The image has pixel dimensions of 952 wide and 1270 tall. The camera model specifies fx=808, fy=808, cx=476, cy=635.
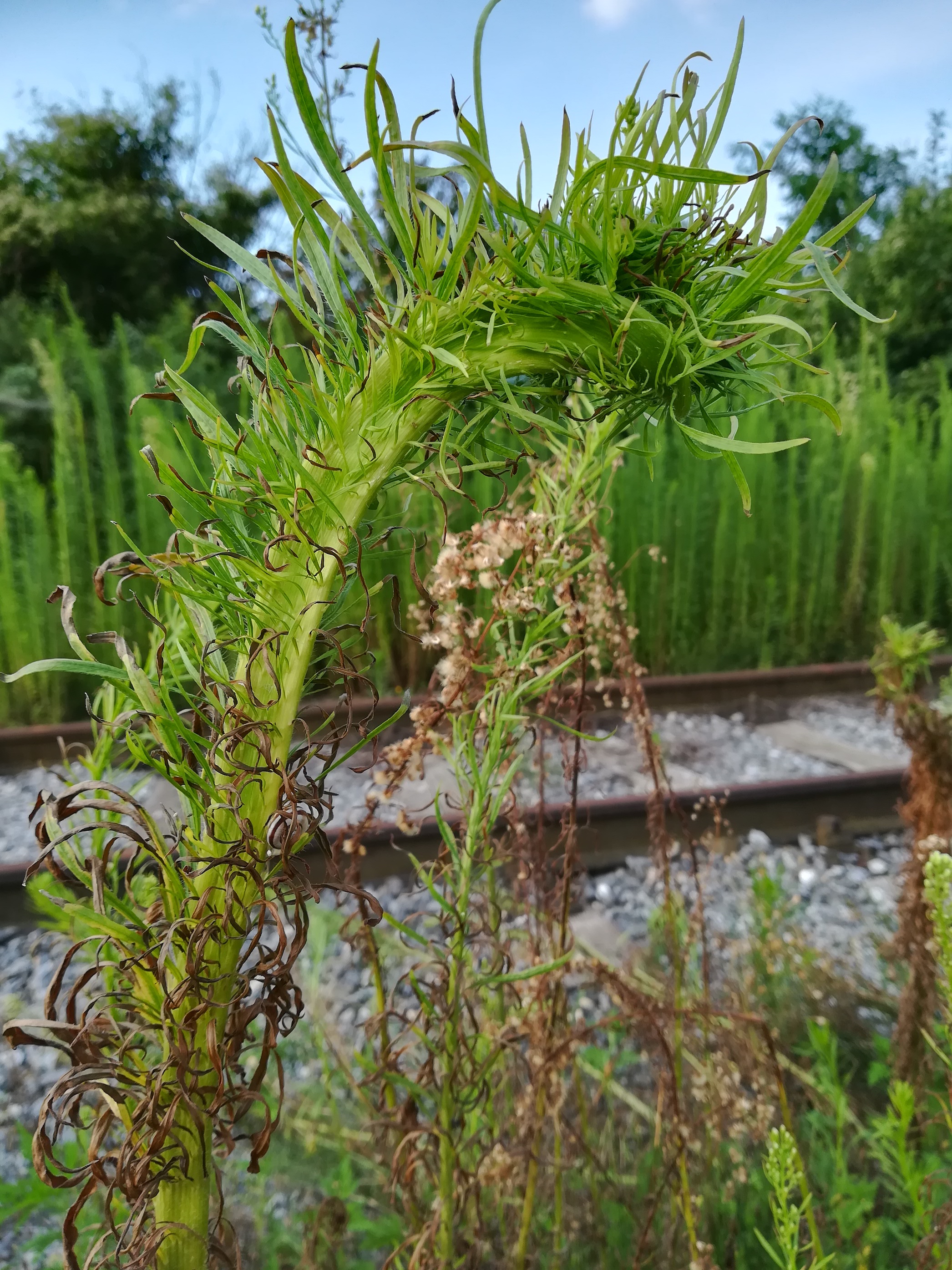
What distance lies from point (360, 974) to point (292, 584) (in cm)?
172

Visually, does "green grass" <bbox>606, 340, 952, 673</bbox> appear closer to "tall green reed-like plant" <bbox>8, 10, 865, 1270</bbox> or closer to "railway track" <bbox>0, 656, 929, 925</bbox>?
"railway track" <bbox>0, 656, 929, 925</bbox>

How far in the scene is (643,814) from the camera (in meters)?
2.44

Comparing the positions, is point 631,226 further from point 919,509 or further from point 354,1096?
point 919,509

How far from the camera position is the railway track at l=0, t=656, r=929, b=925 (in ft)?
7.10

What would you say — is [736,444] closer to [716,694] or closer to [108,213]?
[716,694]

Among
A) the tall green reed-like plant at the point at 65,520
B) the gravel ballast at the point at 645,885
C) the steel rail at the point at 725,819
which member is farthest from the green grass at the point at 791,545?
the tall green reed-like plant at the point at 65,520

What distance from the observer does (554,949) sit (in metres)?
0.94

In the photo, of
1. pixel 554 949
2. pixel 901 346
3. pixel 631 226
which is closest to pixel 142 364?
pixel 554 949

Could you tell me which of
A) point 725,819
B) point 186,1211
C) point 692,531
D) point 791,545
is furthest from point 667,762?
point 186,1211

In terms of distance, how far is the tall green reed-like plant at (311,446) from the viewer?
1.09 ft

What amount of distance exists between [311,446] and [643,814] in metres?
2.25

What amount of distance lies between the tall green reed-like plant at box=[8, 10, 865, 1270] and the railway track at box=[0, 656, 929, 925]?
1.25m

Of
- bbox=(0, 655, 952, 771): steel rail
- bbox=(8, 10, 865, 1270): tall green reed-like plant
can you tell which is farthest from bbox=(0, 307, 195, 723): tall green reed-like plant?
bbox=(8, 10, 865, 1270): tall green reed-like plant

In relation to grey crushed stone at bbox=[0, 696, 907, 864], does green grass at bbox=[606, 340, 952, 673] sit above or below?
above
